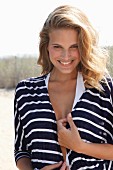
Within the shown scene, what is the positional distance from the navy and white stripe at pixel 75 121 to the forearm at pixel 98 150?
0.04 meters

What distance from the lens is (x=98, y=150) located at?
287 centimetres

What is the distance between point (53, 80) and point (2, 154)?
6456mm

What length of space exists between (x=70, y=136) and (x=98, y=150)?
18 cm

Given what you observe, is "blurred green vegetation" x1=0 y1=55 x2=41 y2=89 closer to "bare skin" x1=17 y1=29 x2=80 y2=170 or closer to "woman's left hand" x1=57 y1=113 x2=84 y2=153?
"bare skin" x1=17 y1=29 x2=80 y2=170

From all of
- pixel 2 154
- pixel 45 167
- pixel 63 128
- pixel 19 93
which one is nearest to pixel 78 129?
pixel 63 128

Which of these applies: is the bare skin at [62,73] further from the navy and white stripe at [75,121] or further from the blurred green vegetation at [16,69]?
the blurred green vegetation at [16,69]

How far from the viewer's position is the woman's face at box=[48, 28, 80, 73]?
2.89m

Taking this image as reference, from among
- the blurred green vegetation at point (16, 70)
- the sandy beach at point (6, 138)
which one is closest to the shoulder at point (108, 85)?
the sandy beach at point (6, 138)

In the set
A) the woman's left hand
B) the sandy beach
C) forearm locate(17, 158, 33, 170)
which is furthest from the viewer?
the sandy beach

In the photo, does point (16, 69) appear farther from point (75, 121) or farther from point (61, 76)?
point (75, 121)

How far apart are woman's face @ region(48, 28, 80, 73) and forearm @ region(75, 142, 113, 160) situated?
46 centimetres

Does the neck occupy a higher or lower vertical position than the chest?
higher

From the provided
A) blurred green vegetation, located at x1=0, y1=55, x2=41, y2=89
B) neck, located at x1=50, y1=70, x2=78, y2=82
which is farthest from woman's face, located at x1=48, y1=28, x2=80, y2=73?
blurred green vegetation, located at x1=0, y1=55, x2=41, y2=89

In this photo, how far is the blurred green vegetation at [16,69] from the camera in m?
25.5
